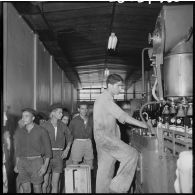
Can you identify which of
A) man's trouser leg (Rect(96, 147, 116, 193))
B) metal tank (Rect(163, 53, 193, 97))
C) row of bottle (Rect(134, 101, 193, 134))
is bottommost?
man's trouser leg (Rect(96, 147, 116, 193))

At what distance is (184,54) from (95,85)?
1615 cm

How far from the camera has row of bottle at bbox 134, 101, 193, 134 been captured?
3.24 metres

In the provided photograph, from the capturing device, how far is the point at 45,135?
4086 mm

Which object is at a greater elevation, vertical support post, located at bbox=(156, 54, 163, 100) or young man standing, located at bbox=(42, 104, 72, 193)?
vertical support post, located at bbox=(156, 54, 163, 100)

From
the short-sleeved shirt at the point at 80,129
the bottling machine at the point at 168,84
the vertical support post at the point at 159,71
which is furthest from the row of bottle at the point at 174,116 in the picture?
the short-sleeved shirt at the point at 80,129

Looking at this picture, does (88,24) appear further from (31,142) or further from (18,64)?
(31,142)

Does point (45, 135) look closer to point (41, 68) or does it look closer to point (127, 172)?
point (127, 172)

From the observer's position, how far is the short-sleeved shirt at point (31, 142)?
3.91 metres

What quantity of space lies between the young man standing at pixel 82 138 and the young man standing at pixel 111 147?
8.99ft

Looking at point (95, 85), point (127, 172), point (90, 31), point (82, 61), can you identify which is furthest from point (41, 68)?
point (95, 85)

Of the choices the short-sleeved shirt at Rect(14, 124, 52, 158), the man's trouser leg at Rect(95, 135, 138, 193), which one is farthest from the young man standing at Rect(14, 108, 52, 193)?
the man's trouser leg at Rect(95, 135, 138, 193)

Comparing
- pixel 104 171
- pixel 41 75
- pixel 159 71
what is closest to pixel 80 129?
pixel 41 75

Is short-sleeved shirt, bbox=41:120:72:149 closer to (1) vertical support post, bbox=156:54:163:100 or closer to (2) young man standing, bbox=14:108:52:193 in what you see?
(2) young man standing, bbox=14:108:52:193

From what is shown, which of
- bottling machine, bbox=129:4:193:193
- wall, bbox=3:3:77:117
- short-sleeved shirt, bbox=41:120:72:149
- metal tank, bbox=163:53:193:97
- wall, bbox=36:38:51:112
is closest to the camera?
bottling machine, bbox=129:4:193:193
